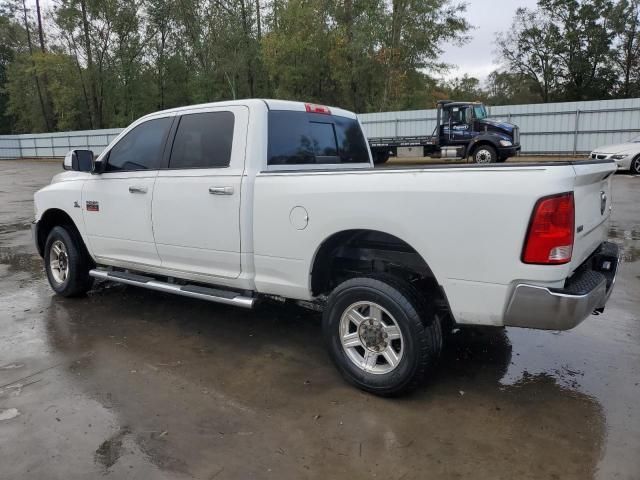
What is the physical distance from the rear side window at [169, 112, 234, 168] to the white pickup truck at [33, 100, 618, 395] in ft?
0.04

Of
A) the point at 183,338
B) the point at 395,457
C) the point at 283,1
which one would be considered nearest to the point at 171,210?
the point at 183,338

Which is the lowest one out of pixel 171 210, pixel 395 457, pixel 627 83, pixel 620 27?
pixel 395 457

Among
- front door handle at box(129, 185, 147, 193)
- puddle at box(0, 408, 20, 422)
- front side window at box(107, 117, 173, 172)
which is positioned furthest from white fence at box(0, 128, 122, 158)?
puddle at box(0, 408, 20, 422)

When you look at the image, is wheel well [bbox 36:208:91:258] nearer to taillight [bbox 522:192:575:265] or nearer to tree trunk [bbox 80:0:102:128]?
taillight [bbox 522:192:575:265]

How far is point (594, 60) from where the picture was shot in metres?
40.1

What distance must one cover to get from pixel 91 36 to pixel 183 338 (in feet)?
153

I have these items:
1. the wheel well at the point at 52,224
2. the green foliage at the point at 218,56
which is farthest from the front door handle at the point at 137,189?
the green foliage at the point at 218,56

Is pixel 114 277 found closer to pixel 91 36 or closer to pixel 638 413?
pixel 638 413

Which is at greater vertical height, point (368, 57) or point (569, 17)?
point (569, 17)

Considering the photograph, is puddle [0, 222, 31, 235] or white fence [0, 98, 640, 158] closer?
puddle [0, 222, 31, 235]

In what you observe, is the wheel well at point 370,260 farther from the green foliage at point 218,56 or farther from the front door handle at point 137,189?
the green foliage at point 218,56

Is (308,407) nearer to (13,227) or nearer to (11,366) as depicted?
(11,366)

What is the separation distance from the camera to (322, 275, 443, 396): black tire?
3.37 metres

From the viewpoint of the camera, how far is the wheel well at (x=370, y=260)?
368 centimetres
